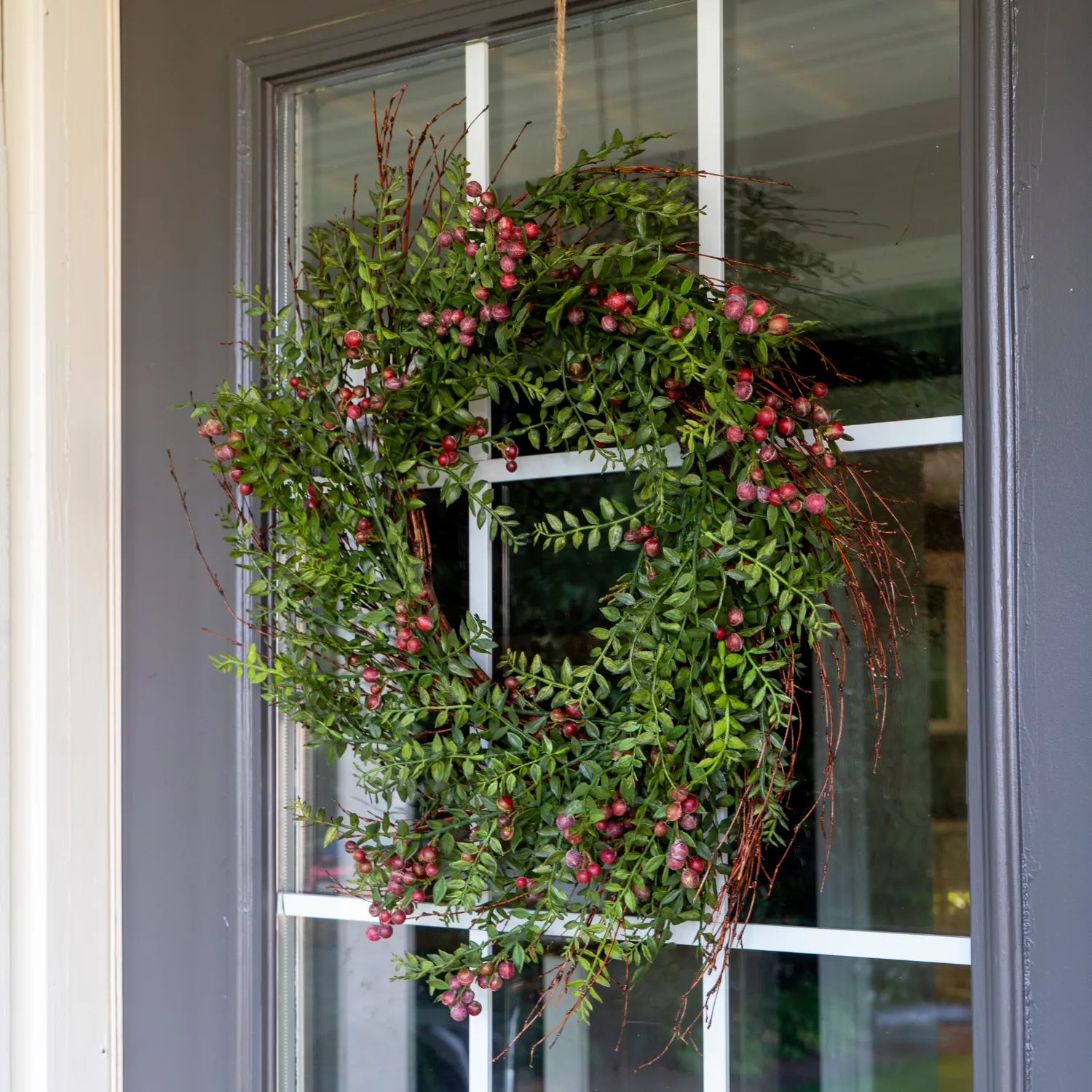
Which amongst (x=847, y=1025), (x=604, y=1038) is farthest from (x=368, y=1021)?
(x=847, y=1025)

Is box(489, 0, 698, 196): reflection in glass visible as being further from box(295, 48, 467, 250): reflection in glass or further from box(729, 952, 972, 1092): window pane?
box(729, 952, 972, 1092): window pane

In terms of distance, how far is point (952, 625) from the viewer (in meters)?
0.91

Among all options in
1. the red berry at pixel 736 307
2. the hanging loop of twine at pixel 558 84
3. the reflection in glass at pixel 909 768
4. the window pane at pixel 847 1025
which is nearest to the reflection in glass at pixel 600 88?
the hanging loop of twine at pixel 558 84

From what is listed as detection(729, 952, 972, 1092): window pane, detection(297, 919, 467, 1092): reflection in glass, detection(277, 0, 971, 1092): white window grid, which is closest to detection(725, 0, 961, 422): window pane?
detection(277, 0, 971, 1092): white window grid

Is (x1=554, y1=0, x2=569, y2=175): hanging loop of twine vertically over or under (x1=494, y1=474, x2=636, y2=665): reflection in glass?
over

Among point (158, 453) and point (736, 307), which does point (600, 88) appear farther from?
point (158, 453)

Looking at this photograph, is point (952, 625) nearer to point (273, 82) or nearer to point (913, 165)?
point (913, 165)

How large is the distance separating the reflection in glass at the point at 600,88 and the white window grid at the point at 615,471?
0.01 meters

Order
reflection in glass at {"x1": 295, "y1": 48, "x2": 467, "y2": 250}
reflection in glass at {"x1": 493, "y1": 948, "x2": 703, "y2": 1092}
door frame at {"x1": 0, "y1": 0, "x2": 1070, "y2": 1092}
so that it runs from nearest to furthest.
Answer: door frame at {"x1": 0, "y1": 0, "x2": 1070, "y2": 1092}
reflection in glass at {"x1": 493, "y1": 948, "x2": 703, "y2": 1092}
reflection in glass at {"x1": 295, "y1": 48, "x2": 467, "y2": 250}

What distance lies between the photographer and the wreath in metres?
0.87

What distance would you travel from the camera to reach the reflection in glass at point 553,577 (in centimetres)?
103

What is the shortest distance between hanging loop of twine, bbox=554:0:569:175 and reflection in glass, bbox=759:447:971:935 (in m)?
0.40

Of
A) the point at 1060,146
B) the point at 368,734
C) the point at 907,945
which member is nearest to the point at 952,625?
the point at 907,945

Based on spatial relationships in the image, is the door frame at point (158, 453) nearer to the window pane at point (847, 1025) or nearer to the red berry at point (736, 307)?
the window pane at point (847, 1025)
